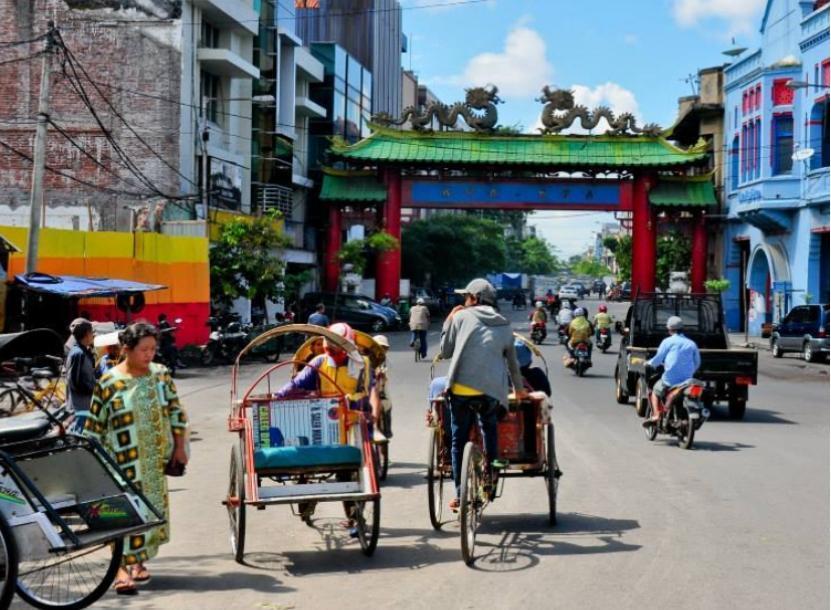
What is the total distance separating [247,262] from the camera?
33719 millimetres

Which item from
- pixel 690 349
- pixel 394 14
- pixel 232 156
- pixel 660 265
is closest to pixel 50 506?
pixel 690 349

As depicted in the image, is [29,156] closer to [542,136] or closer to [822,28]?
[542,136]

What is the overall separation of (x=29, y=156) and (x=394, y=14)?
155ft

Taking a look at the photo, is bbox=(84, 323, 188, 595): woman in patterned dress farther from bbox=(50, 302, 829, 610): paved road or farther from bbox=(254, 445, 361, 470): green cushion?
bbox=(254, 445, 361, 470): green cushion

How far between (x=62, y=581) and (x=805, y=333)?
107 feet

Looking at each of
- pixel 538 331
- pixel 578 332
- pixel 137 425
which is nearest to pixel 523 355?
pixel 137 425

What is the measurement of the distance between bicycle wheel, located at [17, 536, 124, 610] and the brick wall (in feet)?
106

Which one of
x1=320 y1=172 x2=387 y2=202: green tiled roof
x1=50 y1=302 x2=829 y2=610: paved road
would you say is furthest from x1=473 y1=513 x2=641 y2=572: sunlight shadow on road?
x1=320 y1=172 x2=387 y2=202: green tiled roof

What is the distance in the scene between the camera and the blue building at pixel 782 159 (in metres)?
41.7

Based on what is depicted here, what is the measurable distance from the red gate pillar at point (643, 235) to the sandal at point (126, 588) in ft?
A: 143

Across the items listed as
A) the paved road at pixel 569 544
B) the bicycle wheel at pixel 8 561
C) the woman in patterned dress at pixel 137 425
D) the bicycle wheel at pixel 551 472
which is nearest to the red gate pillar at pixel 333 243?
the paved road at pixel 569 544

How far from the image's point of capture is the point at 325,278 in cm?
5441

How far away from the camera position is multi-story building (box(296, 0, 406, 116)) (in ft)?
233

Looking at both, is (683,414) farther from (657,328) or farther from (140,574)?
(140,574)
